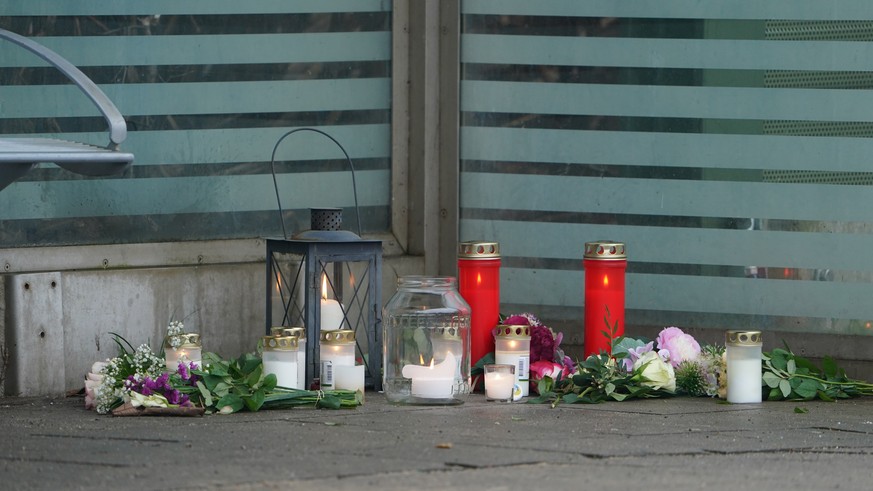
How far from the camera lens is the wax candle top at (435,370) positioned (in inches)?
170

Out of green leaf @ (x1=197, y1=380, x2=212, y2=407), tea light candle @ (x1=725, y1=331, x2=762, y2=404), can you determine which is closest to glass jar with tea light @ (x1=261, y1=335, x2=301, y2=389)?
green leaf @ (x1=197, y1=380, x2=212, y2=407)

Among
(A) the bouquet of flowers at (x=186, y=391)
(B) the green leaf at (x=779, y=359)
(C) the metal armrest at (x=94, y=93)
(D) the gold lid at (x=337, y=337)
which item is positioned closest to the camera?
(C) the metal armrest at (x=94, y=93)

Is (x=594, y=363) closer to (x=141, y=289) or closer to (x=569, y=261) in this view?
(x=569, y=261)

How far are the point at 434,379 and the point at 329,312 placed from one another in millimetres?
517

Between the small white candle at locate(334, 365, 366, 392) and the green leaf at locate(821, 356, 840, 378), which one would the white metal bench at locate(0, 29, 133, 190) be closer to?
the small white candle at locate(334, 365, 366, 392)

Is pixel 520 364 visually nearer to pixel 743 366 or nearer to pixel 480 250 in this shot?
pixel 480 250

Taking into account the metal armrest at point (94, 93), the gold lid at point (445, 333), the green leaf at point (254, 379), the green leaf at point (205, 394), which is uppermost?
the metal armrest at point (94, 93)

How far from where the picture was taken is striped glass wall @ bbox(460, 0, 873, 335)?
501 centimetres

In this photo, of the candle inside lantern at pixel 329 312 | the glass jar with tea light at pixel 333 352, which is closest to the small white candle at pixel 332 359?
the glass jar with tea light at pixel 333 352

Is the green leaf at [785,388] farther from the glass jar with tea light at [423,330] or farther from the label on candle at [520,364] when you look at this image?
the glass jar with tea light at [423,330]

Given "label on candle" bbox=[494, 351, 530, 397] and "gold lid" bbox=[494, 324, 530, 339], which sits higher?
"gold lid" bbox=[494, 324, 530, 339]

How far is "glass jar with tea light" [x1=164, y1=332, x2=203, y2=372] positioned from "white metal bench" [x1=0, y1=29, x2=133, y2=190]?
0.76 m

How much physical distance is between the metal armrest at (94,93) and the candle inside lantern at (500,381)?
1387 mm

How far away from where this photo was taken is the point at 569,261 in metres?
5.42
